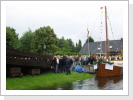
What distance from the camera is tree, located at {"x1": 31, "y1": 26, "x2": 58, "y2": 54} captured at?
185 feet

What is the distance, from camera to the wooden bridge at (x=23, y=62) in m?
14.9

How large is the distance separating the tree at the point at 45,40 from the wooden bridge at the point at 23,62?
37.2m

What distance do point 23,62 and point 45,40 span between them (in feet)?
141

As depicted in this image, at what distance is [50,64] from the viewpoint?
19250mm

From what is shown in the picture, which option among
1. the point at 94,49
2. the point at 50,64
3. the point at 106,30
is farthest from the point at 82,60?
the point at 94,49

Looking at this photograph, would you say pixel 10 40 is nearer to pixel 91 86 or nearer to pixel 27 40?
pixel 27 40

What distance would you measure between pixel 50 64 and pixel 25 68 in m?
2.95

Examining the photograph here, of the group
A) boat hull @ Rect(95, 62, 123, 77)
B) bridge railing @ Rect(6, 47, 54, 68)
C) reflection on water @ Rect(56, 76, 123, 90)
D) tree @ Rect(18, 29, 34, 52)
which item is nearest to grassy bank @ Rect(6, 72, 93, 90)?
reflection on water @ Rect(56, 76, 123, 90)

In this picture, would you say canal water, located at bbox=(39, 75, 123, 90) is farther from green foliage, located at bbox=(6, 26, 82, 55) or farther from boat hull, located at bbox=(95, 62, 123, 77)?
green foliage, located at bbox=(6, 26, 82, 55)

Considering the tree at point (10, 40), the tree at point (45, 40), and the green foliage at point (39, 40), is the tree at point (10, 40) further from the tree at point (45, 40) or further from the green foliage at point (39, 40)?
the tree at point (45, 40)

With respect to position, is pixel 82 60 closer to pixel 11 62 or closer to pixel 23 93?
pixel 11 62

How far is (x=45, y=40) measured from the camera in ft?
192

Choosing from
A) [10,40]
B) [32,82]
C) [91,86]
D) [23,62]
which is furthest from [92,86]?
[10,40]

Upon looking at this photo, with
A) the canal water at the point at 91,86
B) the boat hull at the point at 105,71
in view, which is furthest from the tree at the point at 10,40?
the canal water at the point at 91,86
